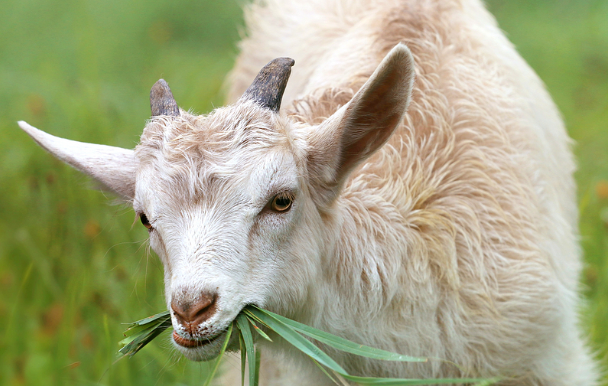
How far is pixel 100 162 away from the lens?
10.2ft

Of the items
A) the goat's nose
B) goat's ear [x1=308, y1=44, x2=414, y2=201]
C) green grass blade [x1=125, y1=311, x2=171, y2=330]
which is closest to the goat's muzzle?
the goat's nose

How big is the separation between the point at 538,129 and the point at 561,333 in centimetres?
120

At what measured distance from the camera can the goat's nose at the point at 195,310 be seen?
7.79 ft

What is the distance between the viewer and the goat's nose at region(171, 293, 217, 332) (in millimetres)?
2375

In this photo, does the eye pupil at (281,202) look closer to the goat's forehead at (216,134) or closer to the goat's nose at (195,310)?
the goat's forehead at (216,134)

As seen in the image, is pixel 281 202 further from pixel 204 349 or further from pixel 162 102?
pixel 162 102

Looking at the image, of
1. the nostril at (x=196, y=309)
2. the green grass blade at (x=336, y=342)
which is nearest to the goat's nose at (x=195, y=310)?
the nostril at (x=196, y=309)

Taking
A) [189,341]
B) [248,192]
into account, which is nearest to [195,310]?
[189,341]

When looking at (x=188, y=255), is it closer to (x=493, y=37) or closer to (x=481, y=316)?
(x=481, y=316)

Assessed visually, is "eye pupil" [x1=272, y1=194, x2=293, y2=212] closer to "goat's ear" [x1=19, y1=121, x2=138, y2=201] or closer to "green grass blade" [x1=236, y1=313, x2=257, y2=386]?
"green grass blade" [x1=236, y1=313, x2=257, y2=386]

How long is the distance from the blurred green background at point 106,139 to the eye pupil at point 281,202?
0.78 metres

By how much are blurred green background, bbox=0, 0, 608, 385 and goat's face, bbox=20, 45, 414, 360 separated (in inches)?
22.5

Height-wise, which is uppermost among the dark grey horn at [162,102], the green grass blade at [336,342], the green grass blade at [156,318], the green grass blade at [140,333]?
the dark grey horn at [162,102]

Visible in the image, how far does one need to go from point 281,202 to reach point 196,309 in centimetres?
55
